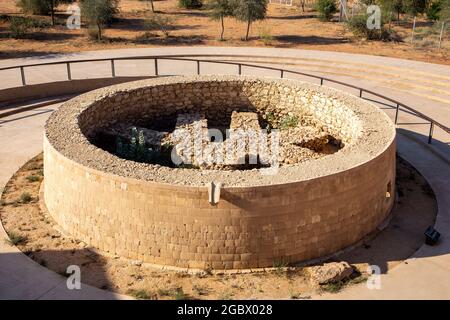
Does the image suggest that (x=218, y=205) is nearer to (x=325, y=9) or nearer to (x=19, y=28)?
(x=19, y=28)

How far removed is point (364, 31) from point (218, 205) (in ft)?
80.9

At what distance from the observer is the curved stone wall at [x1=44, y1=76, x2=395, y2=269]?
9.87m

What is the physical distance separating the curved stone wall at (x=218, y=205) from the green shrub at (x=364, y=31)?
2021cm

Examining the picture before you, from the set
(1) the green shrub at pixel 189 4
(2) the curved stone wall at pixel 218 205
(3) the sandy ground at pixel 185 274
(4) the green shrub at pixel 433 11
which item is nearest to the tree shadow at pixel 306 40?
(4) the green shrub at pixel 433 11

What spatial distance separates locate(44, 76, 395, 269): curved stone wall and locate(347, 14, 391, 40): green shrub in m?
20.2

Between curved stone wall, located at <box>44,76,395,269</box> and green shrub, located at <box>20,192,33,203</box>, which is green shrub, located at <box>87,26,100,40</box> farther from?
green shrub, located at <box>20,192,33,203</box>

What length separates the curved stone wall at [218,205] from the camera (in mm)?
9867

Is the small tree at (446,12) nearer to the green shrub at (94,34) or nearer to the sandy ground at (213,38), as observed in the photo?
the sandy ground at (213,38)

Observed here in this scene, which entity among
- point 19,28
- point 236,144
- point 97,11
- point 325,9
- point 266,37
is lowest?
point 236,144

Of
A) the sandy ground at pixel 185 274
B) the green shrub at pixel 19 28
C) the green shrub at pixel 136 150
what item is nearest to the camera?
the sandy ground at pixel 185 274

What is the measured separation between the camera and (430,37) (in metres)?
31.4

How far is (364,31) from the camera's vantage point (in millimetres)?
31250

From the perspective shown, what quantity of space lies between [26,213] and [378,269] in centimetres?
817

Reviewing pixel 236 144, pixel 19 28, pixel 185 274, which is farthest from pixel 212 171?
pixel 19 28
